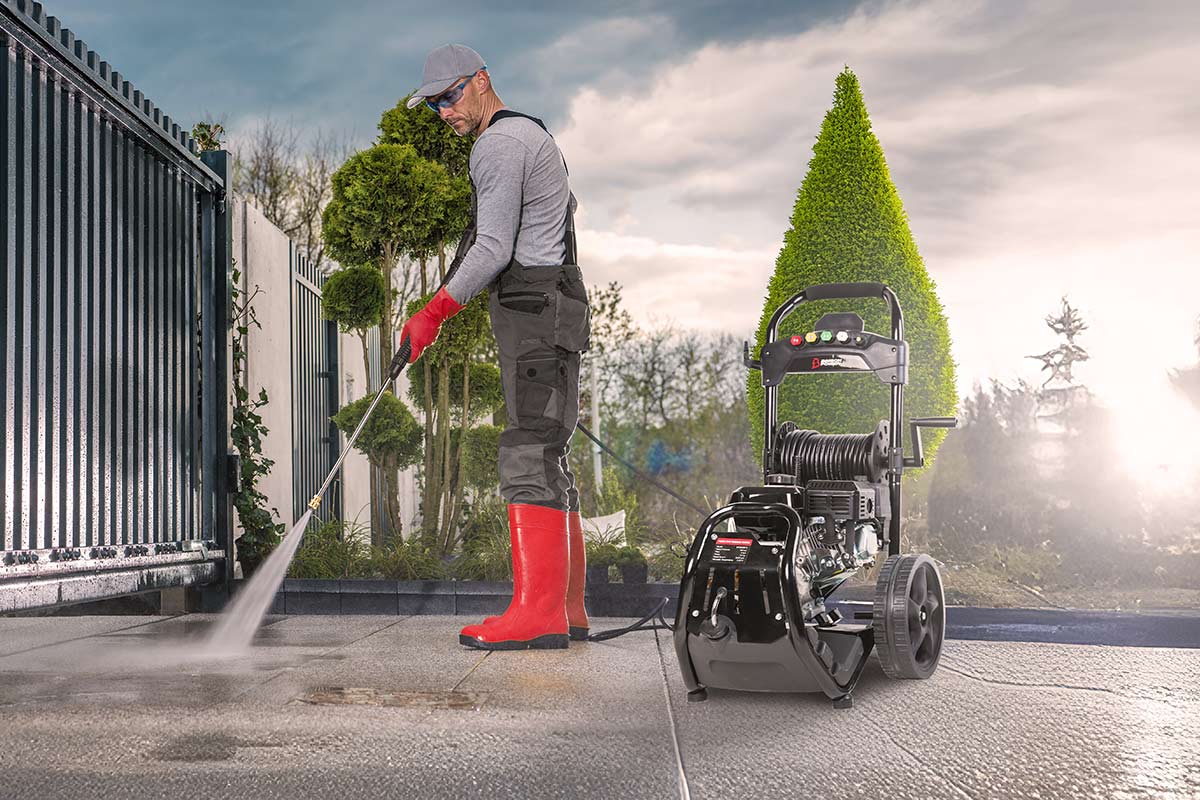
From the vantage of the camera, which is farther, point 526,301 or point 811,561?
point 526,301

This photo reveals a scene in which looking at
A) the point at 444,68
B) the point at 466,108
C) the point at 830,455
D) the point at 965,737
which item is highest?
the point at 444,68

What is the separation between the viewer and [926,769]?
2.21m

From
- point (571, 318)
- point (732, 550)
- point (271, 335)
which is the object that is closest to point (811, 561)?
point (732, 550)

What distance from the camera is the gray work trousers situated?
389 cm

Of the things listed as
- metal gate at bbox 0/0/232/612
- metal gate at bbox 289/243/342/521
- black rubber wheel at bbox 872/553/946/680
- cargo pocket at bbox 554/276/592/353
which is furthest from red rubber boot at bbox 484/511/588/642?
metal gate at bbox 289/243/342/521

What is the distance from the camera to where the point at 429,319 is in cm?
387

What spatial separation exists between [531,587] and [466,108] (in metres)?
1.64

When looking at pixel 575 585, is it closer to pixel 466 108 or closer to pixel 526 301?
pixel 526 301

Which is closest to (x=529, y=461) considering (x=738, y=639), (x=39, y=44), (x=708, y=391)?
(x=738, y=639)

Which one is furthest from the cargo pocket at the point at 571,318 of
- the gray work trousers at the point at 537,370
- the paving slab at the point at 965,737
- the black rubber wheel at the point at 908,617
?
the black rubber wheel at the point at 908,617

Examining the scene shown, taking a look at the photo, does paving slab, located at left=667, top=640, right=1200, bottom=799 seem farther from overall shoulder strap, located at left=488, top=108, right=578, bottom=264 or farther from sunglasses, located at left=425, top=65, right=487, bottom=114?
sunglasses, located at left=425, top=65, right=487, bottom=114

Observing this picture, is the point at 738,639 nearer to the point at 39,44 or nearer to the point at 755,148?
the point at 39,44

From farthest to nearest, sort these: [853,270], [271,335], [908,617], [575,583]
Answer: [853,270] → [271,335] → [575,583] → [908,617]

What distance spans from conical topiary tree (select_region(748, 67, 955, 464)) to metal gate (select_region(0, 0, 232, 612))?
332cm
